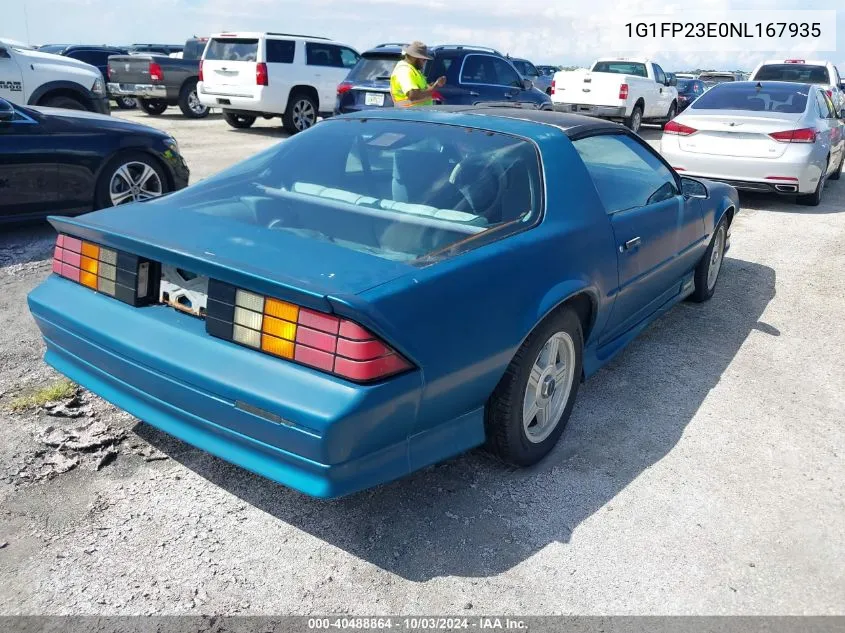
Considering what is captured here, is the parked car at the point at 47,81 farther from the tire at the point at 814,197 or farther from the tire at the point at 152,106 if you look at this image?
the tire at the point at 814,197

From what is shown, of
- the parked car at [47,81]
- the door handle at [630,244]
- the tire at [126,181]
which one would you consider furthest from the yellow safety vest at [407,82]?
the parked car at [47,81]

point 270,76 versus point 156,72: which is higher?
point 270,76

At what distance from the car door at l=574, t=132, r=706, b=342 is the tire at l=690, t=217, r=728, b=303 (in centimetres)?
35

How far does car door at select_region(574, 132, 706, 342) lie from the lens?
11.9 ft

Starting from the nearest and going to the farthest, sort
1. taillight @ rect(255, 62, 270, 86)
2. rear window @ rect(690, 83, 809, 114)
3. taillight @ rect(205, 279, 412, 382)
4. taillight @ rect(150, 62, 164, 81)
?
taillight @ rect(205, 279, 412, 382) < rear window @ rect(690, 83, 809, 114) < taillight @ rect(255, 62, 270, 86) < taillight @ rect(150, 62, 164, 81)

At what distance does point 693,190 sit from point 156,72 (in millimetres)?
14007

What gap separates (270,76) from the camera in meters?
13.7

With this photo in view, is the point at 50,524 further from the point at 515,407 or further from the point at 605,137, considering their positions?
the point at 605,137

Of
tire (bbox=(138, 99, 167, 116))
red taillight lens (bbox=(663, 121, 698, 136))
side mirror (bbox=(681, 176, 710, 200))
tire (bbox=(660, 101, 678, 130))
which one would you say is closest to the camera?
side mirror (bbox=(681, 176, 710, 200))

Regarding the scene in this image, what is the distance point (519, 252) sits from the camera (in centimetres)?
284

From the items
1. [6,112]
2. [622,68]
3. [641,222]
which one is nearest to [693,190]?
[641,222]

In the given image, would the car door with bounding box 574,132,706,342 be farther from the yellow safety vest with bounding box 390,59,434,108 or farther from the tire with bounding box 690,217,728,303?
the yellow safety vest with bounding box 390,59,434,108

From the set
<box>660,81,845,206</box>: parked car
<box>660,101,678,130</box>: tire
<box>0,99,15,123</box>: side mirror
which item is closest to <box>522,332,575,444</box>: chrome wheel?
<box>0,99,15,123</box>: side mirror

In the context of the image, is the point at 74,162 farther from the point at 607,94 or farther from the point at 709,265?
the point at 607,94
